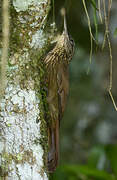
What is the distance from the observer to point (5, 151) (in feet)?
5.96

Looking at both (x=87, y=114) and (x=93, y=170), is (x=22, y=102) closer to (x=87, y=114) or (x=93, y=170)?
(x=93, y=170)

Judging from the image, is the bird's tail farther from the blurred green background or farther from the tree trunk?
the blurred green background

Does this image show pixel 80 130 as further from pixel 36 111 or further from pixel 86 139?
pixel 36 111

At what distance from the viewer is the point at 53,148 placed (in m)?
2.24

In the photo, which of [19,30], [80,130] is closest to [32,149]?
[19,30]

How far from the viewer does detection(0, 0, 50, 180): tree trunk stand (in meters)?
1.81

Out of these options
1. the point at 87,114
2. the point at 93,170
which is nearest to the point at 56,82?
the point at 93,170

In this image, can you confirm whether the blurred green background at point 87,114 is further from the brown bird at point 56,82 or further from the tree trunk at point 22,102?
the tree trunk at point 22,102

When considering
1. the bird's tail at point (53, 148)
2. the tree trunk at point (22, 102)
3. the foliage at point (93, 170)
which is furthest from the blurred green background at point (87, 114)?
the tree trunk at point (22, 102)

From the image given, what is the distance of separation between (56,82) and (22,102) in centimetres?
31

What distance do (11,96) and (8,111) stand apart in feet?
0.22

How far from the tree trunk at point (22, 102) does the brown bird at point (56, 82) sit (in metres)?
0.16

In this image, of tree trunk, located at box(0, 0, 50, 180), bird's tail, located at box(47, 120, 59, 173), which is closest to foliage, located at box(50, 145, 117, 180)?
bird's tail, located at box(47, 120, 59, 173)

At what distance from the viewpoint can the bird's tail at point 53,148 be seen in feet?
7.11
